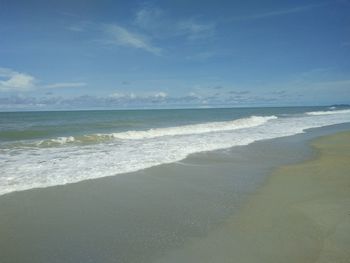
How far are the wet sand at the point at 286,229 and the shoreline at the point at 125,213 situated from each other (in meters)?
0.29

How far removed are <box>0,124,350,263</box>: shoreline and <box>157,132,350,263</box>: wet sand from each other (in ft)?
0.96

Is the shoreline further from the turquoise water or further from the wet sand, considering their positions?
the turquoise water

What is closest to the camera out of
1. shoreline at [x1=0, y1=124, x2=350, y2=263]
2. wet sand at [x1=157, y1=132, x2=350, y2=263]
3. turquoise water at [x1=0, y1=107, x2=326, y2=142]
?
wet sand at [x1=157, y1=132, x2=350, y2=263]

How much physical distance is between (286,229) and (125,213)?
9.55 feet

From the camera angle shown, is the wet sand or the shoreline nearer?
the wet sand

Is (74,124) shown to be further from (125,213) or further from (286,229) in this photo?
(286,229)

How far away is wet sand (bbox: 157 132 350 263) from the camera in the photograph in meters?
4.10

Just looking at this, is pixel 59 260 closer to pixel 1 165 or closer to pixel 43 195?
pixel 43 195

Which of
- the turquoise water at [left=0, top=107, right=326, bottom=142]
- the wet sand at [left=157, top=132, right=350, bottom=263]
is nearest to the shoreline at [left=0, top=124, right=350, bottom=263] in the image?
the wet sand at [left=157, top=132, right=350, bottom=263]

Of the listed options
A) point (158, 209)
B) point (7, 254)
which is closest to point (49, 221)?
point (7, 254)

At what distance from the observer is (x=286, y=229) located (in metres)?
4.88

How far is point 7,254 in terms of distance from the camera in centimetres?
423

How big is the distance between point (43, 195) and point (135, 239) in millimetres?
3134

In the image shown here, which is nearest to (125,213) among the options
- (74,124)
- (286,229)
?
(286,229)
